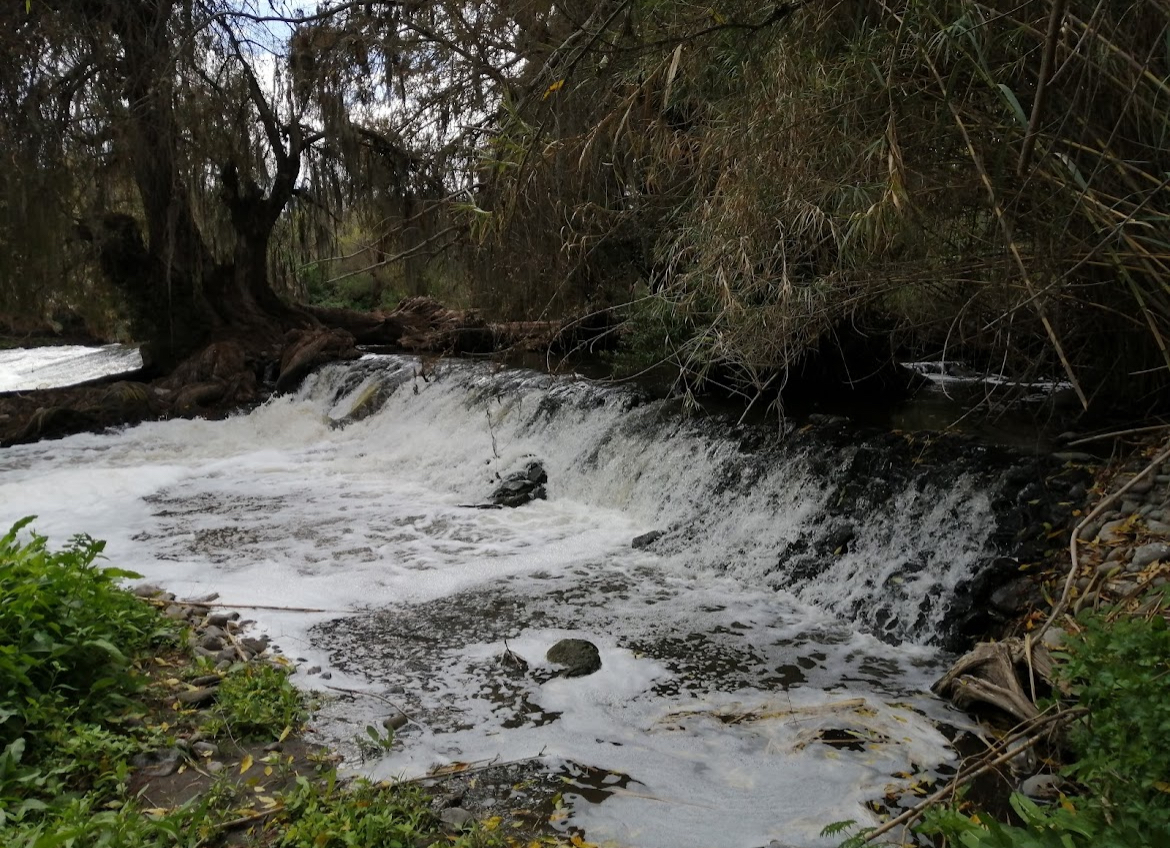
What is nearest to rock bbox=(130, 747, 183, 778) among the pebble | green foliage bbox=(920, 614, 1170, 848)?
green foliage bbox=(920, 614, 1170, 848)

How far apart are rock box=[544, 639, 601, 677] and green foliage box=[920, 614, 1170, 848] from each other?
186 cm

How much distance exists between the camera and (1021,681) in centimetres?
365

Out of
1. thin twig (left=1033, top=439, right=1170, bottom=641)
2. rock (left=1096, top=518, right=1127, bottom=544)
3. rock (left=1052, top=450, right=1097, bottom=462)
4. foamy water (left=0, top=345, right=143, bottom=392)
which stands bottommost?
rock (left=1096, top=518, right=1127, bottom=544)

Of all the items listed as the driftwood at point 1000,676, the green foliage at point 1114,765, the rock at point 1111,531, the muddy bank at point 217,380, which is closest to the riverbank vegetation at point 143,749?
the green foliage at point 1114,765

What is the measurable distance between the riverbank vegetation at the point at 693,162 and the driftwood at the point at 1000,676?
114 cm

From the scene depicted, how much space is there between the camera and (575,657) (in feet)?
13.9

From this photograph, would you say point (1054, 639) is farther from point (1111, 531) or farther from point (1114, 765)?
point (1114, 765)

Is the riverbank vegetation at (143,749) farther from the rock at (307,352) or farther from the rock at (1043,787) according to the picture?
the rock at (307,352)

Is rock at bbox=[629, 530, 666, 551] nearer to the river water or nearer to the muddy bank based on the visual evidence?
the river water

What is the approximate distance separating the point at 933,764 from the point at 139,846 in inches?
106

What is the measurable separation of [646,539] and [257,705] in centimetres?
318

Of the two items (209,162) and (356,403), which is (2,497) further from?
(209,162)

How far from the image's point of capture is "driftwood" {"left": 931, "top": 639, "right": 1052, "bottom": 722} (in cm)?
349

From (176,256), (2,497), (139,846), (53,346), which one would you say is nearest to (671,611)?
(139,846)
